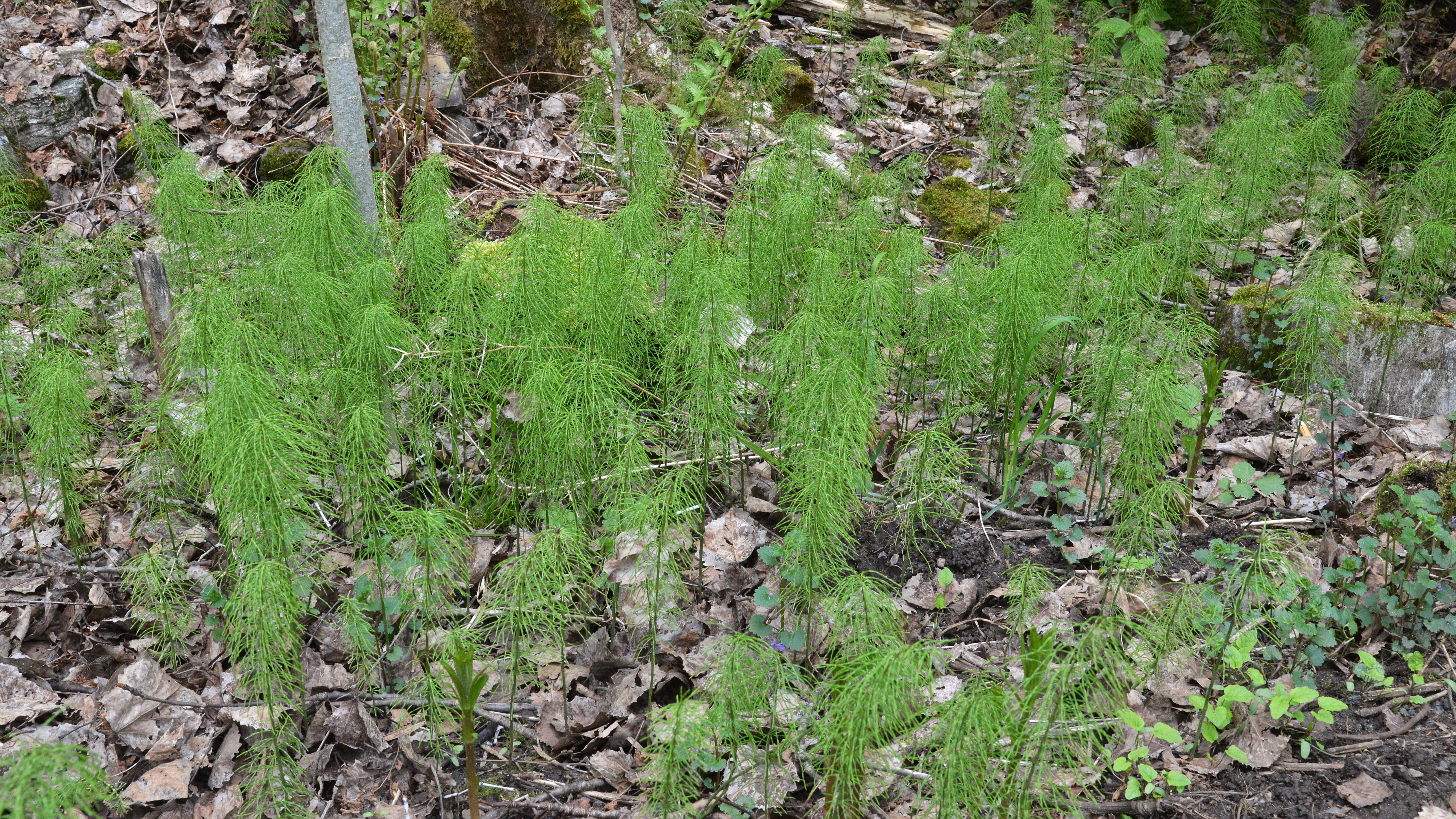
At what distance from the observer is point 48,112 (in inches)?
183

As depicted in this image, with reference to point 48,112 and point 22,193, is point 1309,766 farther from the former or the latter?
point 48,112

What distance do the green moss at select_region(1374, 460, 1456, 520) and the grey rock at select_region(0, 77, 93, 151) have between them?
5784 millimetres

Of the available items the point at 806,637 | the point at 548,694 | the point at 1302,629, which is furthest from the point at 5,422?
the point at 1302,629

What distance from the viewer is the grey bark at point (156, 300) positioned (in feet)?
10.5

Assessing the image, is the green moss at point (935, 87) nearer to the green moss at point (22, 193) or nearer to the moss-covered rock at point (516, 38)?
the moss-covered rock at point (516, 38)

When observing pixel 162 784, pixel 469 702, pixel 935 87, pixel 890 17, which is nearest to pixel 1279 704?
pixel 469 702

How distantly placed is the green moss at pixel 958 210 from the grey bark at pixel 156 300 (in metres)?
3.36

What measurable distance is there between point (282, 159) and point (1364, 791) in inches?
193

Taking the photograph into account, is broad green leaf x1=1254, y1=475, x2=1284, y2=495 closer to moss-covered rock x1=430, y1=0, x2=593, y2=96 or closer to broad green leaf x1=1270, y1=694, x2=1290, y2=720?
broad green leaf x1=1270, y1=694, x2=1290, y2=720

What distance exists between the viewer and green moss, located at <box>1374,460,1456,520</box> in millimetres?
2775

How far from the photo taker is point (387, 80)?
183 inches

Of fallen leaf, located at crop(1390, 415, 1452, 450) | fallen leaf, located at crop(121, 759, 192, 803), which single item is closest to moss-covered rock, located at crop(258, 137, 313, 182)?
fallen leaf, located at crop(121, 759, 192, 803)

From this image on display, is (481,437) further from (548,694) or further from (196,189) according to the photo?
(196,189)

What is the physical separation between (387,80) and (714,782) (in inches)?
150
